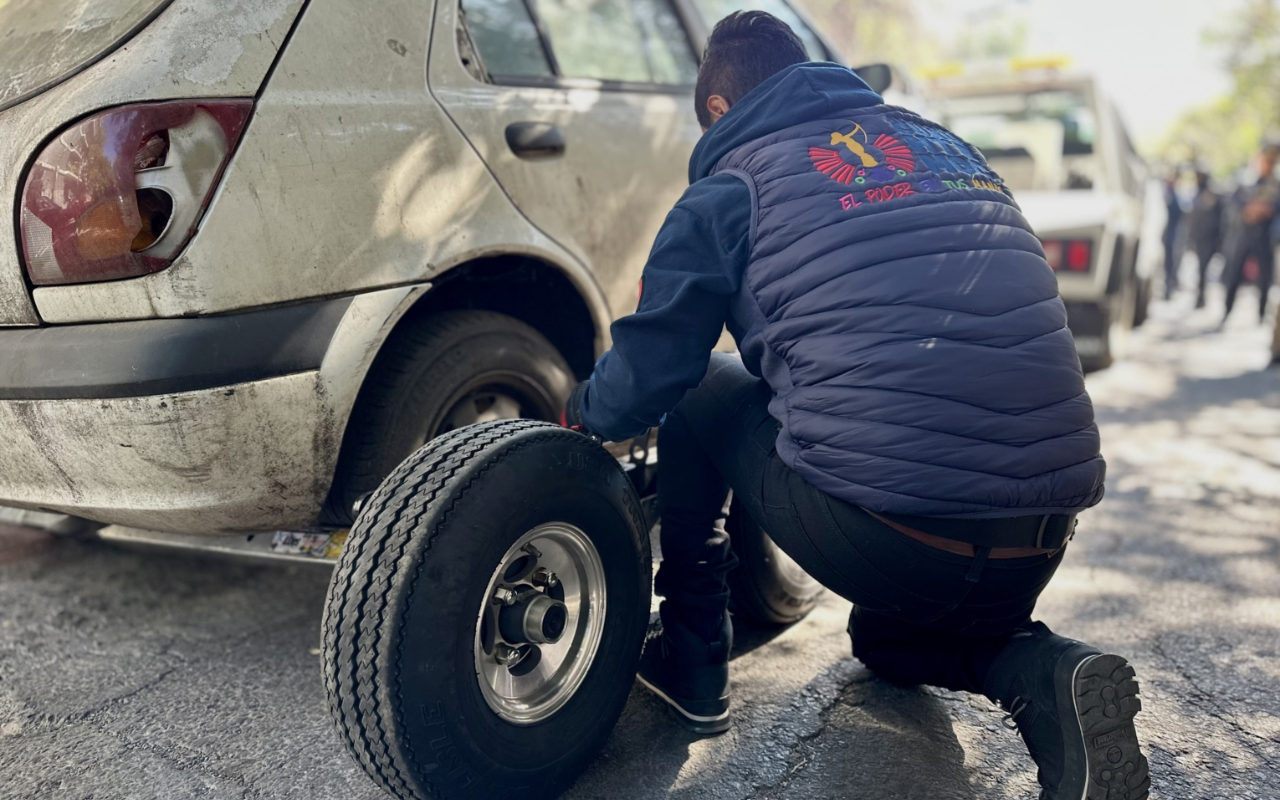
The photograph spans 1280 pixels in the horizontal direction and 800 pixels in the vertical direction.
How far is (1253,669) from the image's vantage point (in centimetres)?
254

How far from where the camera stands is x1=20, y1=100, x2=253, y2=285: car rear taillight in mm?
1836

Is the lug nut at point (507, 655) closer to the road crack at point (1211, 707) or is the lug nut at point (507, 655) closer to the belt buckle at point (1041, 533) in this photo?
the belt buckle at point (1041, 533)

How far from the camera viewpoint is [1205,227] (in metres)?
10.7

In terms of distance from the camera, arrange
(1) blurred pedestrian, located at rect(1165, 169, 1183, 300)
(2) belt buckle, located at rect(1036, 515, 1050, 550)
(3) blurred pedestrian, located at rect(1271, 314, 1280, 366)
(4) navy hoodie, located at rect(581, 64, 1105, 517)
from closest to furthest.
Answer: (4) navy hoodie, located at rect(581, 64, 1105, 517), (2) belt buckle, located at rect(1036, 515, 1050, 550), (3) blurred pedestrian, located at rect(1271, 314, 1280, 366), (1) blurred pedestrian, located at rect(1165, 169, 1183, 300)

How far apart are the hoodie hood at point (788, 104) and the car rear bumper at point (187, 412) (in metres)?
0.78

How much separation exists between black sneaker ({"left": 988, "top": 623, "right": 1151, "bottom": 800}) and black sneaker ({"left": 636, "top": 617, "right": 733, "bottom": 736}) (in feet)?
2.10

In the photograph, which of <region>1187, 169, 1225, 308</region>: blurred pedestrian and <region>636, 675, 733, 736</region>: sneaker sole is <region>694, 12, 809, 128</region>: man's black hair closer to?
<region>636, 675, 733, 736</region>: sneaker sole

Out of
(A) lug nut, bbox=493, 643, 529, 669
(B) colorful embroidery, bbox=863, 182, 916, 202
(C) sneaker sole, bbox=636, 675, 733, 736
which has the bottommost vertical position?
(C) sneaker sole, bbox=636, 675, 733, 736

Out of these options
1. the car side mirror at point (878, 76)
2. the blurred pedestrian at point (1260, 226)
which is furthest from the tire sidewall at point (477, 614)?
the blurred pedestrian at point (1260, 226)

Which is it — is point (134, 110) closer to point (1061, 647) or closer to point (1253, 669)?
point (1061, 647)

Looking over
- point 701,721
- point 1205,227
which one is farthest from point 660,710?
point 1205,227

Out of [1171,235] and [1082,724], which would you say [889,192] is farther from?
[1171,235]

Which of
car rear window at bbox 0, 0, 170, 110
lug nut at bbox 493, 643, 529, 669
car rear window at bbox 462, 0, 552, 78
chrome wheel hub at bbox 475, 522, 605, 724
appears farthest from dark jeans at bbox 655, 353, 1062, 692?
car rear window at bbox 0, 0, 170, 110

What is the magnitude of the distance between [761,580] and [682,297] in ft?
3.35
